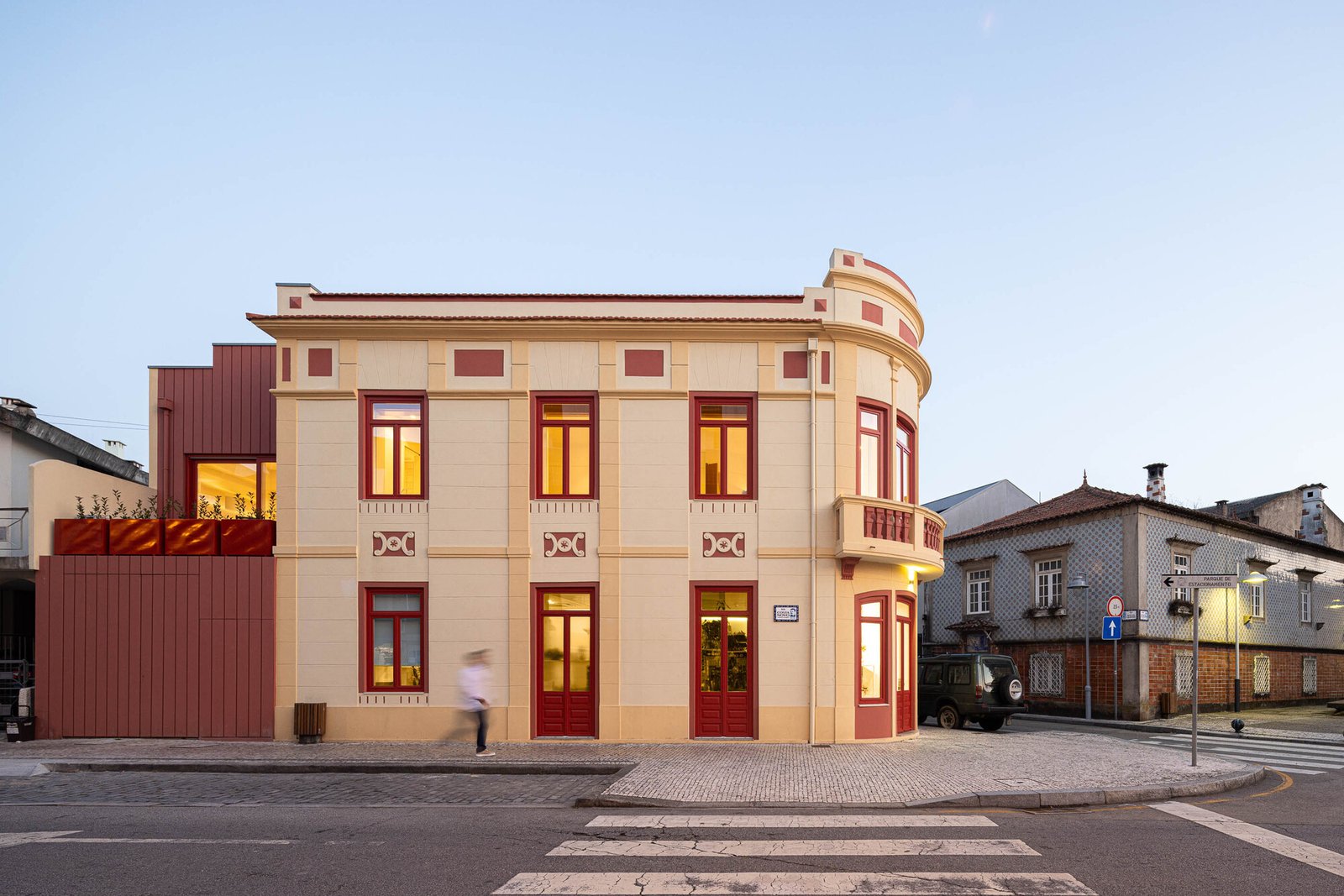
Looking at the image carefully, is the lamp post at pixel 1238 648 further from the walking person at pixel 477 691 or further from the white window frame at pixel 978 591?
the walking person at pixel 477 691

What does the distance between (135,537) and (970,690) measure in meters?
17.1

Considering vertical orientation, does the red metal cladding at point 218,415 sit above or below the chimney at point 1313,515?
above

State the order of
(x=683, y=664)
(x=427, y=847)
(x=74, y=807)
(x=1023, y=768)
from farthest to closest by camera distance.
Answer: (x=683, y=664), (x=1023, y=768), (x=74, y=807), (x=427, y=847)

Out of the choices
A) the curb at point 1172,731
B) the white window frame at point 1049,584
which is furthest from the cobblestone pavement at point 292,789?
the white window frame at point 1049,584

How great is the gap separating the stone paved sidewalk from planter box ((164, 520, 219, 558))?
10.6 feet

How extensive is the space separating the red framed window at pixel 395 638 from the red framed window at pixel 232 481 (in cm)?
469

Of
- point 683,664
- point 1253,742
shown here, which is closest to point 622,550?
point 683,664

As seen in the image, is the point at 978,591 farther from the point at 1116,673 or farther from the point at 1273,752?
the point at 1273,752

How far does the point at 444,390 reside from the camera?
16.5 meters

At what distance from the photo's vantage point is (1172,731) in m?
21.7

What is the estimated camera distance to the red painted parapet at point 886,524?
1612cm

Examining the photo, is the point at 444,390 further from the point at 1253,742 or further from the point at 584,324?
the point at 1253,742

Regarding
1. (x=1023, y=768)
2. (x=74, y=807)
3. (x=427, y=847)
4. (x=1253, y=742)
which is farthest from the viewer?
(x=1253, y=742)

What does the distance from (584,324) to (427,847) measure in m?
10.2
